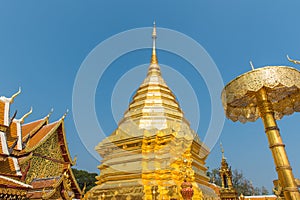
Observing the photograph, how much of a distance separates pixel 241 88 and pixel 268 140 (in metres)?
0.88

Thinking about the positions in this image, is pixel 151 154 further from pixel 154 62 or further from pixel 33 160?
pixel 154 62

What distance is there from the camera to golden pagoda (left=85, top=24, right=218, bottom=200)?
9641 mm

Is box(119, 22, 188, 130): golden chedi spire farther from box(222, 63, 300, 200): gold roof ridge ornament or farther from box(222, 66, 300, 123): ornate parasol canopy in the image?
box(222, 63, 300, 200): gold roof ridge ornament

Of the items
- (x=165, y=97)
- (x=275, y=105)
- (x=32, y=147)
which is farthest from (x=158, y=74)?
(x=275, y=105)

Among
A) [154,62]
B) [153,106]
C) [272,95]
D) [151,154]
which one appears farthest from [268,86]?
[154,62]

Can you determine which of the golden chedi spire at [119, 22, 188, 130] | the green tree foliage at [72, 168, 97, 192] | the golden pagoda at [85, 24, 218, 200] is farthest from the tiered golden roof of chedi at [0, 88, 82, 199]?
the green tree foliage at [72, 168, 97, 192]

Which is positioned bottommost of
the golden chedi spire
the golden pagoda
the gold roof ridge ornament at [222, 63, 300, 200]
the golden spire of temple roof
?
the gold roof ridge ornament at [222, 63, 300, 200]

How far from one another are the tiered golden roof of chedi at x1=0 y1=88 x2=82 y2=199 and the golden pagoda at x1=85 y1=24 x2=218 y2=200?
1.71 metres

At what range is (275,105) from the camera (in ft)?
17.2

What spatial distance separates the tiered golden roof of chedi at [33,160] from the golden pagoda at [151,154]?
1708 millimetres

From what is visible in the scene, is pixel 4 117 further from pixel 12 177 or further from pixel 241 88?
pixel 241 88

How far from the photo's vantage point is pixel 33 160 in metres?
10.2

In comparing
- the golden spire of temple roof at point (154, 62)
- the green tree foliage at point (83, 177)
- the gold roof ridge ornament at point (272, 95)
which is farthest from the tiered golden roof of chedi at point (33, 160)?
the green tree foliage at point (83, 177)

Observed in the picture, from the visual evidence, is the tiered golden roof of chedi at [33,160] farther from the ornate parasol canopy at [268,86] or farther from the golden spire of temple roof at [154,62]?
the golden spire of temple roof at [154,62]
